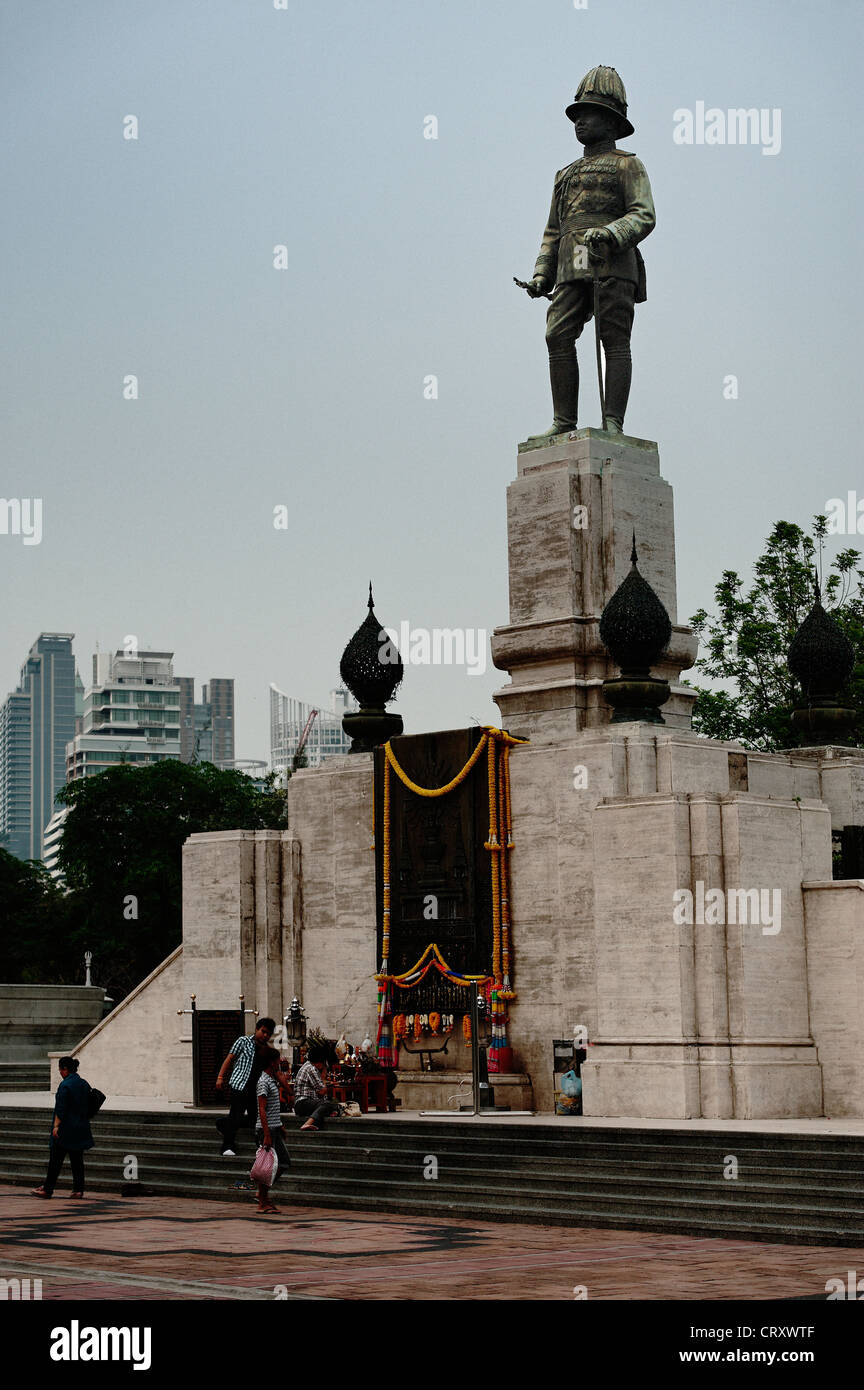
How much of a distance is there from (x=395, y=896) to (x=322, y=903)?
175 cm

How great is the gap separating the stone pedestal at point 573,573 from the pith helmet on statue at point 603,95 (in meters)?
4.33

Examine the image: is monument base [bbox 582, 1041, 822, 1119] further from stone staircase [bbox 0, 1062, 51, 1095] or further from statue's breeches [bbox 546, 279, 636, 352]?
stone staircase [bbox 0, 1062, 51, 1095]

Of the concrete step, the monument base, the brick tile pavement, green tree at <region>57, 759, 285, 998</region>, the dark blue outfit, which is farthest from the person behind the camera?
green tree at <region>57, 759, 285, 998</region>

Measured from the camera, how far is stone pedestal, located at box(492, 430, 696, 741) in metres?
23.7

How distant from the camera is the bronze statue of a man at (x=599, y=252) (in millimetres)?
24922

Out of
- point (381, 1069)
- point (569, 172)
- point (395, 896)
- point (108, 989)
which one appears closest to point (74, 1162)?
point (381, 1069)

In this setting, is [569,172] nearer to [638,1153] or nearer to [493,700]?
[493,700]

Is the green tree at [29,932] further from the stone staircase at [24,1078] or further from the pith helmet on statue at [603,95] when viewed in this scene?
the pith helmet on statue at [603,95]

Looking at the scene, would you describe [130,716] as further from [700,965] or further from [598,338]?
[700,965]

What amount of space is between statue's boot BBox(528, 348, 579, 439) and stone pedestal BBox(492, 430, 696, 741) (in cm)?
58

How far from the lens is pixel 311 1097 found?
20.8m

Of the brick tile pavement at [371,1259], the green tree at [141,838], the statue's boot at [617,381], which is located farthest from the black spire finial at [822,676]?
the green tree at [141,838]

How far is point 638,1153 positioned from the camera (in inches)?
688

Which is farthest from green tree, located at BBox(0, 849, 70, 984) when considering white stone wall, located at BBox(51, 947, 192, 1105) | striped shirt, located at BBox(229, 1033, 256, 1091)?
striped shirt, located at BBox(229, 1033, 256, 1091)
